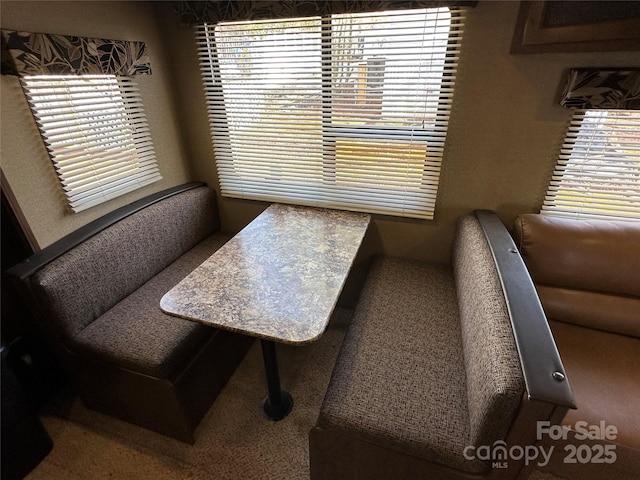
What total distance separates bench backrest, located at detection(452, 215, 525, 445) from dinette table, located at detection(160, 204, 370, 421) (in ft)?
1.60

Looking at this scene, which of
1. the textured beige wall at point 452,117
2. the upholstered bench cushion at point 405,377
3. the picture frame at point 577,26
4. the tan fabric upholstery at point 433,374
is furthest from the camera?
the textured beige wall at point 452,117

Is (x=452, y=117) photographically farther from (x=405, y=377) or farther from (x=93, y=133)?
A: (x=93, y=133)

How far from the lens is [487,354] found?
3.05ft

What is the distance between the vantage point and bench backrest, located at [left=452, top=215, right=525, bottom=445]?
0.82 m

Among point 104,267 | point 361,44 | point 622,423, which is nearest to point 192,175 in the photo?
point 104,267

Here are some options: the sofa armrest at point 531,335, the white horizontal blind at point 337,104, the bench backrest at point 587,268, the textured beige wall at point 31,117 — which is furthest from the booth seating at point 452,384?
the textured beige wall at point 31,117

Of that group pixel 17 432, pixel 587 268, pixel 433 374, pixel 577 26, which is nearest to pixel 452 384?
pixel 433 374

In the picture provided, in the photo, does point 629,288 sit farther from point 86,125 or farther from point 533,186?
point 86,125

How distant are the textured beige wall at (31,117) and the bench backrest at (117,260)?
0.58 ft

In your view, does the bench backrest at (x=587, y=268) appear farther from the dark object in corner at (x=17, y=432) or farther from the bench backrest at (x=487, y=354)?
the dark object in corner at (x=17, y=432)

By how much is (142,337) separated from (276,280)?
643 mm

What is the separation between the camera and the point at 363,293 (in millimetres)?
1632

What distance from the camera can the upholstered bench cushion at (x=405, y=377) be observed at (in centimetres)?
99

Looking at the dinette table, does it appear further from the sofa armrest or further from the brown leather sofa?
the brown leather sofa
